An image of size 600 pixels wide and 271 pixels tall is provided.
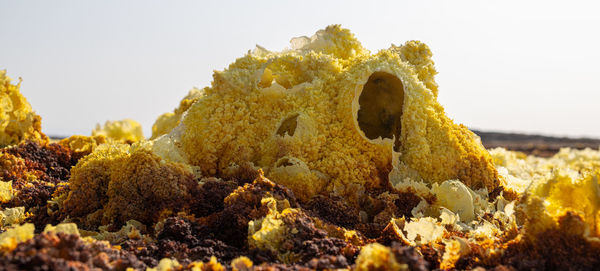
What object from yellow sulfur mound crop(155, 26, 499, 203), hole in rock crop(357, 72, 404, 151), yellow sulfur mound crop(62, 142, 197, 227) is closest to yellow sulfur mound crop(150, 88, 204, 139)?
yellow sulfur mound crop(155, 26, 499, 203)

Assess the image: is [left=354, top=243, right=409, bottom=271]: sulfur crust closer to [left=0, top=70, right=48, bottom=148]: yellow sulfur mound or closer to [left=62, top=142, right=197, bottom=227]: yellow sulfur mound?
[left=62, top=142, right=197, bottom=227]: yellow sulfur mound

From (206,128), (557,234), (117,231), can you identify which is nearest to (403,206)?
(557,234)

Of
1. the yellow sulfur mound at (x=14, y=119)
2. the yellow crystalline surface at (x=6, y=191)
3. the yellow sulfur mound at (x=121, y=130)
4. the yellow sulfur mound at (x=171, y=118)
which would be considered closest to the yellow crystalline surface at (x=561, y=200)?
the yellow crystalline surface at (x=6, y=191)

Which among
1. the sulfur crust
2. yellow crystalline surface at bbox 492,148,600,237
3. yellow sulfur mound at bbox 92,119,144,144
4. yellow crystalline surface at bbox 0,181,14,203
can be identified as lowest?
yellow crystalline surface at bbox 0,181,14,203

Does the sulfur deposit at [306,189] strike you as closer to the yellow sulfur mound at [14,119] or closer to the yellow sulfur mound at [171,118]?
the yellow sulfur mound at [14,119]

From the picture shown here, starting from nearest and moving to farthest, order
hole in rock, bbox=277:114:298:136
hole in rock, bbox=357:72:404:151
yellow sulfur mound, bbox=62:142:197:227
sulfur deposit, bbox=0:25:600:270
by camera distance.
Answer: sulfur deposit, bbox=0:25:600:270 → yellow sulfur mound, bbox=62:142:197:227 → hole in rock, bbox=277:114:298:136 → hole in rock, bbox=357:72:404:151

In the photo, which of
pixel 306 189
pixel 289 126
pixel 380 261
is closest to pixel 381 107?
pixel 289 126

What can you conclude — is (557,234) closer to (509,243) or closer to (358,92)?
(509,243)
